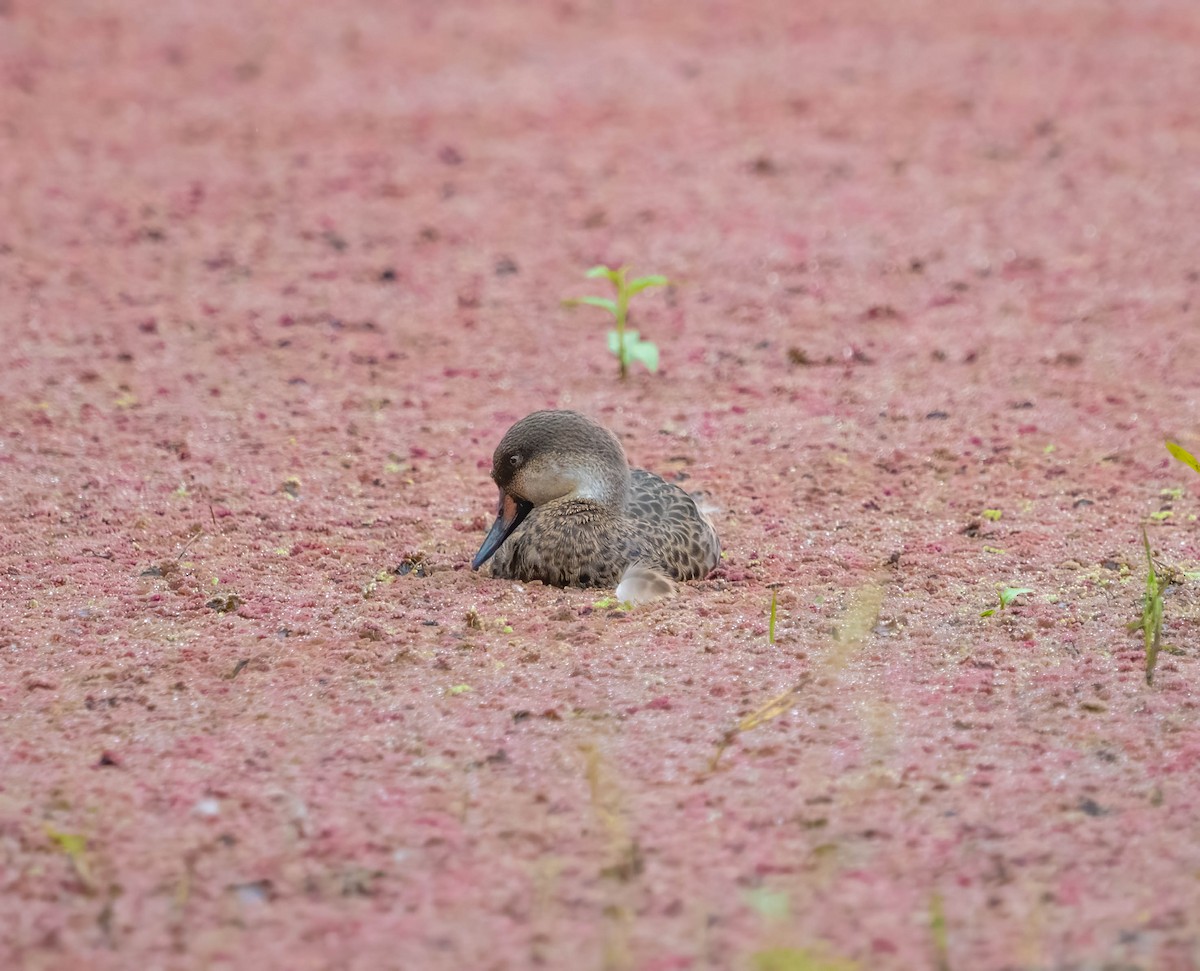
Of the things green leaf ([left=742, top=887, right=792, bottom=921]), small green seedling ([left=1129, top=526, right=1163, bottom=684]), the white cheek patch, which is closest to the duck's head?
the white cheek patch

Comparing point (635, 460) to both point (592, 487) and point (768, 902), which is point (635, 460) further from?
point (768, 902)

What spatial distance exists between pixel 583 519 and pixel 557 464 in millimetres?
207

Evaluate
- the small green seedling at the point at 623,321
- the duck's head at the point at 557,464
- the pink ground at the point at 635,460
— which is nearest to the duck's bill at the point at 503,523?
the duck's head at the point at 557,464

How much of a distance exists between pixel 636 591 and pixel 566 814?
1179 mm

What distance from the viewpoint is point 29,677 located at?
3951mm

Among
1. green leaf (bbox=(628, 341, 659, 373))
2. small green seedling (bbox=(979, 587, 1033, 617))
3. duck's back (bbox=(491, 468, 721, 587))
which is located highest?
green leaf (bbox=(628, 341, 659, 373))

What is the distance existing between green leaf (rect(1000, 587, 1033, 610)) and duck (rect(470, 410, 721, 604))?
0.88m

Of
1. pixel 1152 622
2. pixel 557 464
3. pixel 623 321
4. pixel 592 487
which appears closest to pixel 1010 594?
pixel 1152 622

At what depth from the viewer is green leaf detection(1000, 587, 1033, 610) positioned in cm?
427

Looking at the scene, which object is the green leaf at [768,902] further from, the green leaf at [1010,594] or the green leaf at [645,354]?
the green leaf at [645,354]

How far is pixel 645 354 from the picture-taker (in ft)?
20.2

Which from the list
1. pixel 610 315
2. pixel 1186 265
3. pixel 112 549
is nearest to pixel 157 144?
pixel 610 315

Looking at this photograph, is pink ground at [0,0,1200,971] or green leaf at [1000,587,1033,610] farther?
green leaf at [1000,587,1033,610]

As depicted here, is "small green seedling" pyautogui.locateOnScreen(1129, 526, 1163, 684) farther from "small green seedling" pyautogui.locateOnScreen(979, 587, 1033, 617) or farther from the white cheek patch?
the white cheek patch
